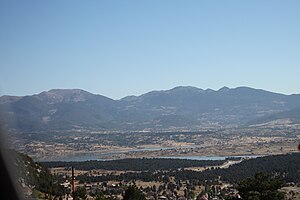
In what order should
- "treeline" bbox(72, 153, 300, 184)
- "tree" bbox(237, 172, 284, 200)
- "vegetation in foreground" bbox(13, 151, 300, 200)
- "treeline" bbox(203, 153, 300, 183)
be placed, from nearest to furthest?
"tree" bbox(237, 172, 284, 200), "vegetation in foreground" bbox(13, 151, 300, 200), "treeline" bbox(203, 153, 300, 183), "treeline" bbox(72, 153, 300, 184)

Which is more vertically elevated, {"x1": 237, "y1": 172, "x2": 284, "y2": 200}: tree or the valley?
{"x1": 237, "y1": 172, "x2": 284, "y2": 200}: tree

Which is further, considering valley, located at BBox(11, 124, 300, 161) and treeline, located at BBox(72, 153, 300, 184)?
valley, located at BBox(11, 124, 300, 161)

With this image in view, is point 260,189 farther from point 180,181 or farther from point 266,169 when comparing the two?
point 266,169

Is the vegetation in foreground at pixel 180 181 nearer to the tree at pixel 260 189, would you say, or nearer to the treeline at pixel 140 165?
the treeline at pixel 140 165

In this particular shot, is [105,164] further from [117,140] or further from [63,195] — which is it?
[117,140]

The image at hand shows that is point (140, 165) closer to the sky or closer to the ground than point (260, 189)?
closer to the ground

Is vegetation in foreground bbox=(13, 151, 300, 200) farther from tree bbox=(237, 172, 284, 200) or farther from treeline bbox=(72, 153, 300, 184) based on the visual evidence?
tree bbox=(237, 172, 284, 200)

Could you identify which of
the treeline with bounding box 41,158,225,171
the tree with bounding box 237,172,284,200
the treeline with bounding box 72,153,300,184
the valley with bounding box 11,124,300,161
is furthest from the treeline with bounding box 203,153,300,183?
the valley with bounding box 11,124,300,161

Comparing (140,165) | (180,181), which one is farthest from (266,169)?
(140,165)

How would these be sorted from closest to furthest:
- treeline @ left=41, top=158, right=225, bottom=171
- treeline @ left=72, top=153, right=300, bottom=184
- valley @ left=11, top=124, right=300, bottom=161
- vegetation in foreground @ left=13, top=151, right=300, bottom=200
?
vegetation in foreground @ left=13, top=151, right=300, bottom=200, treeline @ left=72, top=153, right=300, bottom=184, treeline @ left=41, top=158, right=225, bottom=171, valley @ left=11, top=124, right=300, bottom=161

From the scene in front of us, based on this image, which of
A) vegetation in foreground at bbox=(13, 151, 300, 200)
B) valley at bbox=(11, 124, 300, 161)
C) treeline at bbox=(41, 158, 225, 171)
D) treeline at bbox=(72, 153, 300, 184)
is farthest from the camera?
valley at bbox=(11, 124, 300, 161)

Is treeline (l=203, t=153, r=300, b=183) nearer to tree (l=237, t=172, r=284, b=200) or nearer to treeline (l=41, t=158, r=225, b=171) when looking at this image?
treeline (l=41, t=158, r=225, b=171)

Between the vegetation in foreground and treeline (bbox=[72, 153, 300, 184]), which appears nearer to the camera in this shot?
the vegetation in foreground

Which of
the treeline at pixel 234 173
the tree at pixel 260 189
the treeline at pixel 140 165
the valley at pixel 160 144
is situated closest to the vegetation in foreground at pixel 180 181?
the treeline at pixel 234 173
